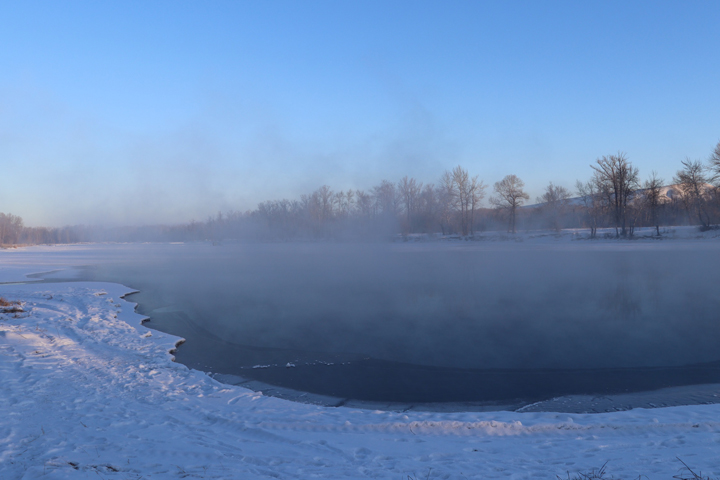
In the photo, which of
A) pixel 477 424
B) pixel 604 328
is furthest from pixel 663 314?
pixel 477 424

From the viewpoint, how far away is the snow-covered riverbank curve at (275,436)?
333cm

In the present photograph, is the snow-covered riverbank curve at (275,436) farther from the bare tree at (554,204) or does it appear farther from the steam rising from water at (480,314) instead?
the bare tree at (554,204)

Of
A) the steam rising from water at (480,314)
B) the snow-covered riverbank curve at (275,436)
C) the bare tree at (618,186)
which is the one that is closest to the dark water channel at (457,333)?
the steam rising from water at (480,314)

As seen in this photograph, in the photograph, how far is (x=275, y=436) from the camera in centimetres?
416

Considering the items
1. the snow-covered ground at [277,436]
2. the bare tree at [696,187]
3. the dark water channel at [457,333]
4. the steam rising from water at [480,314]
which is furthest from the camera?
the bare tree at [696,187]

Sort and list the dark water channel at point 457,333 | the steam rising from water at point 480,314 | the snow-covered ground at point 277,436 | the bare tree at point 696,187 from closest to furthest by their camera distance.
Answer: the snow-covered ground at point 277,436, the dark water channel at point 457,333, the steam rising from water at point 480,314, the bare tree at point 696,187

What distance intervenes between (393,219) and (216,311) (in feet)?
185

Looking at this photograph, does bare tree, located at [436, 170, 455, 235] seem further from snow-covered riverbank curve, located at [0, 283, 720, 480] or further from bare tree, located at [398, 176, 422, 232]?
snow-covered riverbank curve, located at [0, 283, 720, 480]

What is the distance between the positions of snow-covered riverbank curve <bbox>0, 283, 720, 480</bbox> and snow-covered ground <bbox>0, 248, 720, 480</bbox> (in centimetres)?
2

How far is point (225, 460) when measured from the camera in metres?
3.55

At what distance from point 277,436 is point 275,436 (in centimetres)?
2

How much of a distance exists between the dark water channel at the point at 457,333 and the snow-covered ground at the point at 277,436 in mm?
1051

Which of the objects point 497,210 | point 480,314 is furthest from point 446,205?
point 480,314

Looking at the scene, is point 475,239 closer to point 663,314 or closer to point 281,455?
point 663,314
